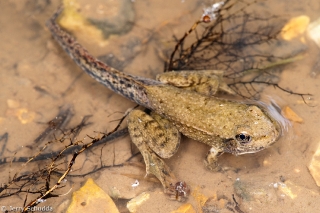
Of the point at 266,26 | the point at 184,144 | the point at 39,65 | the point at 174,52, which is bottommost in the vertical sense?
the point at 184,144

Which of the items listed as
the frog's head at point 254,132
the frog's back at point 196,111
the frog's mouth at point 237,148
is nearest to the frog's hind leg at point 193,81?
the frog's back at point 196,111

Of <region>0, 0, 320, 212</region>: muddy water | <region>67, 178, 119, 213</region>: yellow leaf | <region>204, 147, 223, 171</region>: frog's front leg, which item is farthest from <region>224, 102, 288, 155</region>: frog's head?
<region>67, 178, 119, 213</region>: yellow leaf

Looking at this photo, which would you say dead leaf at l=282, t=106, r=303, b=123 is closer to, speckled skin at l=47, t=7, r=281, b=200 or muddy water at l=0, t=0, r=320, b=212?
muddy water at l=0, t=0, r=320, b=212

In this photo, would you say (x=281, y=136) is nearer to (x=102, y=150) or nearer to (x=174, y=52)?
(x=174, y=52)

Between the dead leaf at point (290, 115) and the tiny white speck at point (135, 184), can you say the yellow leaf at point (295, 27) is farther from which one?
the tiny white speck at point (135, 184)

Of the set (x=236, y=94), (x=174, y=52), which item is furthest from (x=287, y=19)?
(x=174, y=52)

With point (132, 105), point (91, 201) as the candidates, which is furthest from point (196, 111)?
point (91, 201)
